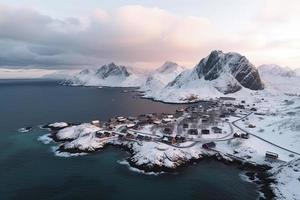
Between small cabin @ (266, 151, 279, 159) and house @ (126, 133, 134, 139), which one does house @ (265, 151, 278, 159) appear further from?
house @ (126, 133, 134, 139)

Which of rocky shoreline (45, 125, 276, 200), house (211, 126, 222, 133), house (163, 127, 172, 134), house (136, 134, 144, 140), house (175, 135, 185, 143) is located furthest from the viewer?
house (211, 126, 222, 133)

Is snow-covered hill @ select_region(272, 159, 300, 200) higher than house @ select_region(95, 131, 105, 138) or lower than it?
lower

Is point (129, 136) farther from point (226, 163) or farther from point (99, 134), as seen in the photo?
point (226, 163)

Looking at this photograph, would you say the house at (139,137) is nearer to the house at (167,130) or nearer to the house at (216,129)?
the house at (167,130)

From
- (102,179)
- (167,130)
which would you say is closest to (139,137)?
(167,130)

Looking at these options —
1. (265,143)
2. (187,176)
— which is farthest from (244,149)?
(187,176)

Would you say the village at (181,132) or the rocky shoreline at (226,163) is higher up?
the village at (181,132)

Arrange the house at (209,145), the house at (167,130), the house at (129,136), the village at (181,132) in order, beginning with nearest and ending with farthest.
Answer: the house at (209,145) → the village at (181,132) → the house at (129,136) → the house at (167,130)

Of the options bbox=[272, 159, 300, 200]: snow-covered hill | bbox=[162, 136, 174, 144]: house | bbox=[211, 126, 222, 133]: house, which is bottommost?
bbox=[272, 159, 300, 200]: snow-covered hill

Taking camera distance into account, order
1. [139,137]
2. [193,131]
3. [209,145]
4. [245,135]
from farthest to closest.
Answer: [193,131] < [245,135] < [139,137] < [209,145]

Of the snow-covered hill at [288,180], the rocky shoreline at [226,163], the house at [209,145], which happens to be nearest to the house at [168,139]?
the house at [209,145]

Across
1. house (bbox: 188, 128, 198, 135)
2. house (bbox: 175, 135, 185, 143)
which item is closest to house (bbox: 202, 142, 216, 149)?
house (bbox: 175, 135, 185, 143)
